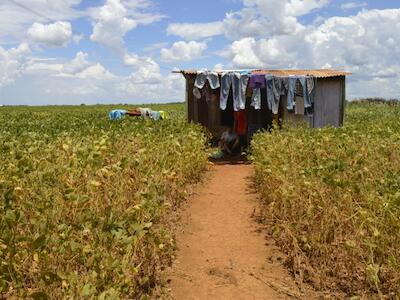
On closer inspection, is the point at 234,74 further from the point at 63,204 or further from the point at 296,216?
the point at 63,204

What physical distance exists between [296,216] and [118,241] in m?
2.82

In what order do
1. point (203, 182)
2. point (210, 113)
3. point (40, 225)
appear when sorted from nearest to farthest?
A: point (40, 225), point (203, 182), point (210, 113)

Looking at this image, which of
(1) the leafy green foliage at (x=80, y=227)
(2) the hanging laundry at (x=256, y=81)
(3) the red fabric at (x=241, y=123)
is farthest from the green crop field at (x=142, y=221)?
(3) the red fabric at (x=241, y=123)

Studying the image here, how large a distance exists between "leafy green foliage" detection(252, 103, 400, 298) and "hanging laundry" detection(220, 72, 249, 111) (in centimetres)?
619

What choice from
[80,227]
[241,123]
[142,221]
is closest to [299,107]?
[241,123]

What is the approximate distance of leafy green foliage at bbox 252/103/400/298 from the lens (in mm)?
4515

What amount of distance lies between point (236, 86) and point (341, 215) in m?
9.13

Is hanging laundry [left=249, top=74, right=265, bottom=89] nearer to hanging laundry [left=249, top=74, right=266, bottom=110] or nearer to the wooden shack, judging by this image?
hanging laundry [left=249, top=74, right=266, bottom=110]

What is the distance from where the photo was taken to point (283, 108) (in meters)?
14.7

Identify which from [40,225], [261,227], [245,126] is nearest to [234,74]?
[245,126]

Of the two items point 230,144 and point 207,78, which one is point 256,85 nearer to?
point 207,78

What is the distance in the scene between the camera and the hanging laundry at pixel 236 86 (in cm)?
1396

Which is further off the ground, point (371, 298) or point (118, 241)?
point (118, 241)

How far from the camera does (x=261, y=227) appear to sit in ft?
Answer: 22.4
